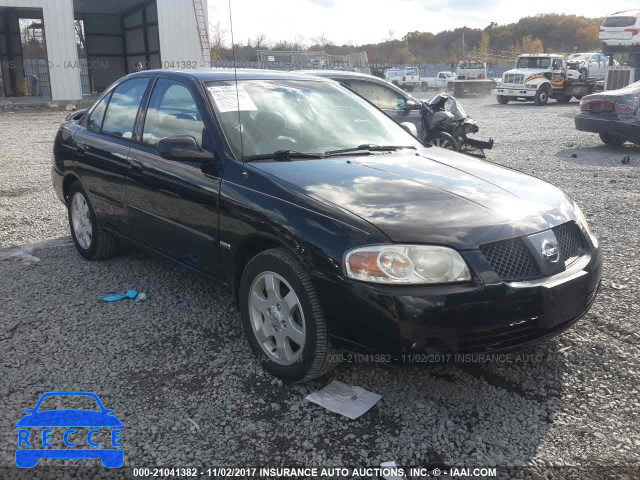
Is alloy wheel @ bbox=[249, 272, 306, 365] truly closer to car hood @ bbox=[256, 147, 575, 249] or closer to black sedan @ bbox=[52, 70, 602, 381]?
black sedan @ bbox=[52, 70, 602, 381]

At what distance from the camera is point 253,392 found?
3.11 metres

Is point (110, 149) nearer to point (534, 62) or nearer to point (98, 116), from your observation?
point (98, 116)

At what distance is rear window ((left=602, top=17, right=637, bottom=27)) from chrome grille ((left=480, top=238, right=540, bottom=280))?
2654 cm

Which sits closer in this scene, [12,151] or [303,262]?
[303,262]

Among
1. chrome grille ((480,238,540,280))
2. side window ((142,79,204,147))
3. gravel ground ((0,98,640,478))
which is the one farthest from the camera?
side window ((142,79,204,147))

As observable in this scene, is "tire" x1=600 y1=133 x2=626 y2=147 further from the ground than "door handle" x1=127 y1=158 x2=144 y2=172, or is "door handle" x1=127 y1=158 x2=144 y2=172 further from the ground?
"door handle" x1=127 y1=158 x2=144 y2=172

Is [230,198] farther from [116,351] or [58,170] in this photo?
[58,170]

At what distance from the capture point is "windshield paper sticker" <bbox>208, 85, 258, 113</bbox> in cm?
382

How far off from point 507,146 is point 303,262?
10.8 meters

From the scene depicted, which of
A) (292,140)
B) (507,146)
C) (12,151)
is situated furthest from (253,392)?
(12,151)

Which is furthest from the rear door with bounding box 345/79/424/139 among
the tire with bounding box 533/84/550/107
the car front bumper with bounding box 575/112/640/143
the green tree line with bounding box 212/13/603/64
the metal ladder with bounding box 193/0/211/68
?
the green tree line with bounding box 212/13/603/64

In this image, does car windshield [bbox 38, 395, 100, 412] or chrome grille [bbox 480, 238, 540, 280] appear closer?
chrome grille [bbox 480, 238, 540, 280]

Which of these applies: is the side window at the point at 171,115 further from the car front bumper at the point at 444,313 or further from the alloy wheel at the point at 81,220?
the car front bumper at the point at 444,313

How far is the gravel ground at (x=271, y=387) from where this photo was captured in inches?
104
